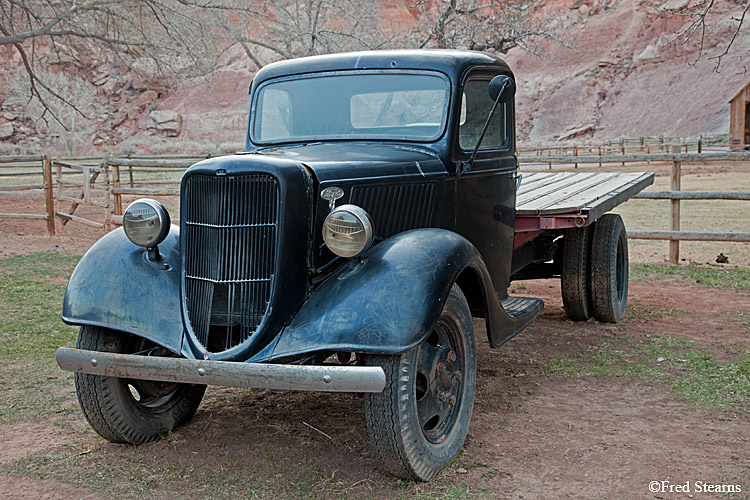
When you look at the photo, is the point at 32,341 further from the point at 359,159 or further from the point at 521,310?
the point at 521,310

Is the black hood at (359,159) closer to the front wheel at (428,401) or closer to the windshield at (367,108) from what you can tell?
the windshield at (367,108)

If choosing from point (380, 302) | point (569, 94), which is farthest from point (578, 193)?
point (569, 94)

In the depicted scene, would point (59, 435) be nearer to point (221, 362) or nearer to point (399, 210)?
point (221, 362)

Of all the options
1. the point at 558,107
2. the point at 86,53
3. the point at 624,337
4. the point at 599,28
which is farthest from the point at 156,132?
the point at 624,337

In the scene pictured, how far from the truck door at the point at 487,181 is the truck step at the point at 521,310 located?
153 mm

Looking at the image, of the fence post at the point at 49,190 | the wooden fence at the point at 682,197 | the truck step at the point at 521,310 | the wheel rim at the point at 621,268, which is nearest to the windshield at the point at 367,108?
the truck step at the point at 521,310

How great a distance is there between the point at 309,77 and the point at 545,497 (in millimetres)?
2771

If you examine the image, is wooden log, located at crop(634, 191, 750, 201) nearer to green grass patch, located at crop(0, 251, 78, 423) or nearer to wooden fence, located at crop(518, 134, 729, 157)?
green grass patch, located at crop(0, 251, 78, 423)

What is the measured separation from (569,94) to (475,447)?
180 feet

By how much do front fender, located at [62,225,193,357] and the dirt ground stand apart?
2.15 feet

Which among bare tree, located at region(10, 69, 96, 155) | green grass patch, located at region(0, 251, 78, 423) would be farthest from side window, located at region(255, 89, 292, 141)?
bare tree, located at region(10, 69, 96, 155)

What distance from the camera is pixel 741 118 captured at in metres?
35.4

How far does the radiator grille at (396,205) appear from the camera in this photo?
3.61 meters

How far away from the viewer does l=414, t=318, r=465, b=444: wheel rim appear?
10.9ft
